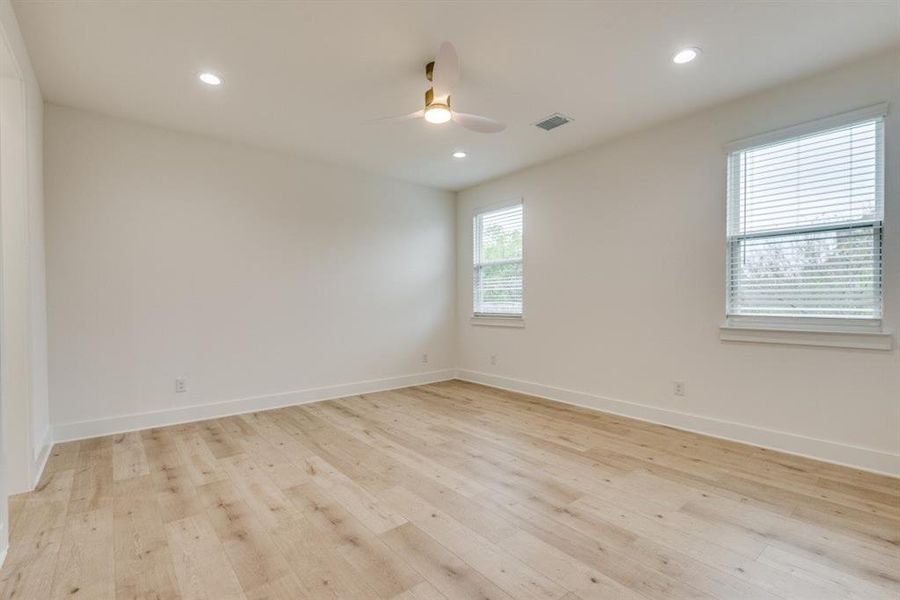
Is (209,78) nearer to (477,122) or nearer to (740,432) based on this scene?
(477,122)

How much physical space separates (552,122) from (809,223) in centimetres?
196

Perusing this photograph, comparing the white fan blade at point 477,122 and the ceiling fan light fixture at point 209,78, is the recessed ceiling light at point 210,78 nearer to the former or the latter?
the ceiling fan light fixture at point 209,78

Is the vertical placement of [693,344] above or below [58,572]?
above

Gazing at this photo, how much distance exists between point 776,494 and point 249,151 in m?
4.83

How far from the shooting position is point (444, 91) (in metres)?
2.44

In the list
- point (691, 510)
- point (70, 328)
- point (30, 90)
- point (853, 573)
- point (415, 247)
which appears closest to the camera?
point (853, 573)

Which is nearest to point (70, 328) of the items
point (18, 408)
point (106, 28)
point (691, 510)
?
point (18, 408)

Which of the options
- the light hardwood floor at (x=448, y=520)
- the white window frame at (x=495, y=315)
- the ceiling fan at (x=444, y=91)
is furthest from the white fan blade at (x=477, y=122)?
the light hardwood floor at (x=448, y=520)

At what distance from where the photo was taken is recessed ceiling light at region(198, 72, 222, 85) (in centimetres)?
272

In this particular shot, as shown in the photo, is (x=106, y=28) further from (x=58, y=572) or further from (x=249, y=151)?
(x=58, y=572)

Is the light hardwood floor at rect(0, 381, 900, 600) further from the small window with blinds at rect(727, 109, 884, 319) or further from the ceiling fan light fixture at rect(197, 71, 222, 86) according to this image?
the ceiling fan light fixture at rect(197, 71, 222, 86)

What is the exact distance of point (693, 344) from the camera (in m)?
3.38

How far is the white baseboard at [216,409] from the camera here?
3229 millimetres

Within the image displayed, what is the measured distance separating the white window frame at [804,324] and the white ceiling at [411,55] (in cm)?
36
